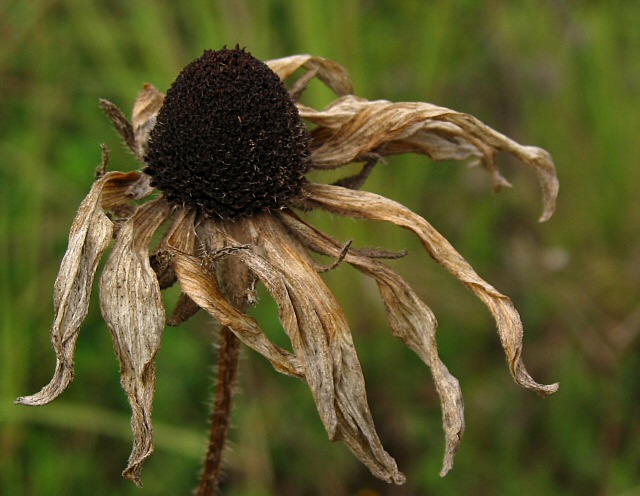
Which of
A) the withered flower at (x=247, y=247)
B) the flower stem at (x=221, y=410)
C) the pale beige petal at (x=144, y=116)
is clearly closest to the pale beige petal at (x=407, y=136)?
the withered flower at (x=247, y=247)

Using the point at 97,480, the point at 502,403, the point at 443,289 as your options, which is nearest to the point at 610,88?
the point at 443,289

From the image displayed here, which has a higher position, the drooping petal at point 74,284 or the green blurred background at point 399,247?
the drooping petal at point 74,284

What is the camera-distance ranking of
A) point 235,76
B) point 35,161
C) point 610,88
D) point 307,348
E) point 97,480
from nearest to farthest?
point 307,348 → point 235,76 → point 97,480 → point 35,161 → point 610,88

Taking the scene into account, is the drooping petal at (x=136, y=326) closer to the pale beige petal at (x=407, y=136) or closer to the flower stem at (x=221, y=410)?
the flower stem at (x=221, y=410)

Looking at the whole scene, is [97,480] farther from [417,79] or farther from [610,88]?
[610,88]

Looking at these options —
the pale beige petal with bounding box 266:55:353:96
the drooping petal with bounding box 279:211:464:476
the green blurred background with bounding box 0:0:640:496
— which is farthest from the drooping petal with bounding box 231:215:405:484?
the green blurred background with bounding box 0:0:640:496

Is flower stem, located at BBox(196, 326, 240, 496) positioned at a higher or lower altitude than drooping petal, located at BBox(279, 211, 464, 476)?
lower

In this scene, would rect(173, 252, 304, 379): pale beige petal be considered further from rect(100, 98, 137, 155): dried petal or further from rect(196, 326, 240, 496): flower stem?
rect(100, 98, 137, 155): dried petal
